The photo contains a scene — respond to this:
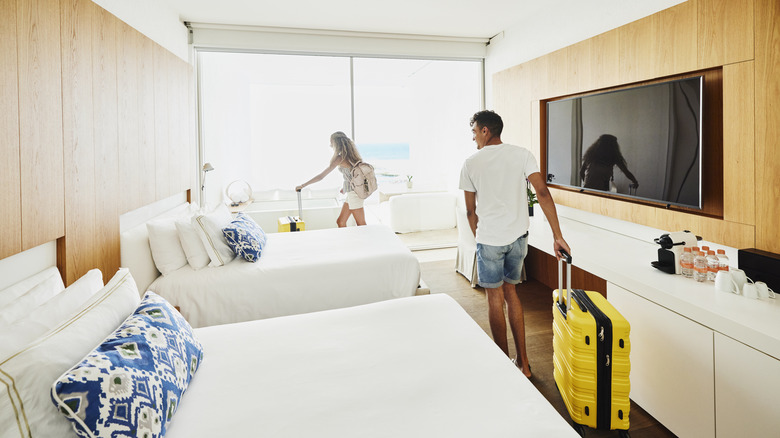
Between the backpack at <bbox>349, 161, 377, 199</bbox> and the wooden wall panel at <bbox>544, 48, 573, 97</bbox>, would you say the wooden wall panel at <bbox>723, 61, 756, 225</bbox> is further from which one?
the backpack at <bbox>349, 161, 377, 199</bbox>

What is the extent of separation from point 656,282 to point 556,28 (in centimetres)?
275

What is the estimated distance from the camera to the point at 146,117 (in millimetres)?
2934

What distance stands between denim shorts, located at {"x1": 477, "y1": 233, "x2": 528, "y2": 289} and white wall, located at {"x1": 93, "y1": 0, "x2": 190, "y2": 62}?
2720 millimetres

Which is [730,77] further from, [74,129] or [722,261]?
[74,129]

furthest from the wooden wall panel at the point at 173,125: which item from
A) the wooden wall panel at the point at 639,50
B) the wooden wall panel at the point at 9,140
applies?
the wooden wall panel at the point at 639,50

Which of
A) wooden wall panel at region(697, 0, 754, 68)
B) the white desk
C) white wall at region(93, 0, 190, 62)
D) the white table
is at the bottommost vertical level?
the white desk

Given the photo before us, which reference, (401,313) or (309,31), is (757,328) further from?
(309,31)

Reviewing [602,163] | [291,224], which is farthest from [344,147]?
[602,163]

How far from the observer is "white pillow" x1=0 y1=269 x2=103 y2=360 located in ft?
3.75

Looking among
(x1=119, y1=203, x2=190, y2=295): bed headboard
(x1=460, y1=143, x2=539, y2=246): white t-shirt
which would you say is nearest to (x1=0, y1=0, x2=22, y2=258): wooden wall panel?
(x1=119, y1=203, x2=190, y2=295): bed headboard

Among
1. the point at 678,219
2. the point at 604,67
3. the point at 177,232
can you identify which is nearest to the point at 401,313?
the point at 177,232

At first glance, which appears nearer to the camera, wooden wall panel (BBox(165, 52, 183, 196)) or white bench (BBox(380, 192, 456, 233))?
wooden wall panel (BBox(165, 52, 183, 196))

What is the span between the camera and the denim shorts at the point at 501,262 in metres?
2.50

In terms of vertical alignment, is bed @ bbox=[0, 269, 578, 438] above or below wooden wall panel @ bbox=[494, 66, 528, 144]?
below
